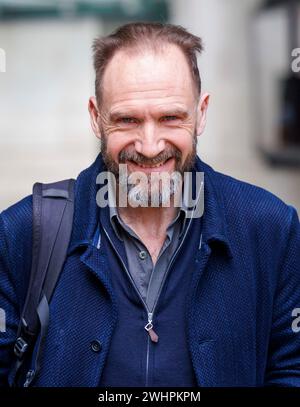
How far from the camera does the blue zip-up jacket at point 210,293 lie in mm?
2682

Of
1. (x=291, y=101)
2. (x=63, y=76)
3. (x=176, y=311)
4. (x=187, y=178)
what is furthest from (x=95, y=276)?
(x=63, y=76)

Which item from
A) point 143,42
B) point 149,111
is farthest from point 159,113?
point 143,42

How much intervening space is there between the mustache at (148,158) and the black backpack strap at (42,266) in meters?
0.27

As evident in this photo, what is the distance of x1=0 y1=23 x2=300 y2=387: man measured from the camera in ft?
8.76

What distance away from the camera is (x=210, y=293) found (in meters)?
2.73

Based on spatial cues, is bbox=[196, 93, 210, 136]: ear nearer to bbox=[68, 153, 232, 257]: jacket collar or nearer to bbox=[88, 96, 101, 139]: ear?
bbox=[68, 153, 232, 257]: jacket collar

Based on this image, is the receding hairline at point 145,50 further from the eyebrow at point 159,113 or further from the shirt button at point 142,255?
the shirt button at point 142,255

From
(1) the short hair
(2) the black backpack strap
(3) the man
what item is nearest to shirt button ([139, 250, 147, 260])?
(3) the man

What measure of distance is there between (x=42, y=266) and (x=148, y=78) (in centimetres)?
70

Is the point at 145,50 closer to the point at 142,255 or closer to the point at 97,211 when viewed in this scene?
the point at 97,211

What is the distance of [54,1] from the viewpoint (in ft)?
34.2

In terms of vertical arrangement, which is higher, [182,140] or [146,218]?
[182,140]

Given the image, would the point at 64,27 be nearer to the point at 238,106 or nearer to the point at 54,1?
the point at 54,1

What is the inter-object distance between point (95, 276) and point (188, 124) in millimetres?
586
